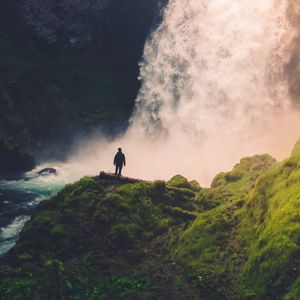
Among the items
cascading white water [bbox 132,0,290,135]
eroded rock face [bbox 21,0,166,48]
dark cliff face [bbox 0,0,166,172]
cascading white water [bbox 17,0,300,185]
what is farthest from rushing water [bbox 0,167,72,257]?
eroded rock face [bbox 21,0,166,48]

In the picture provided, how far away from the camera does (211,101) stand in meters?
43.8

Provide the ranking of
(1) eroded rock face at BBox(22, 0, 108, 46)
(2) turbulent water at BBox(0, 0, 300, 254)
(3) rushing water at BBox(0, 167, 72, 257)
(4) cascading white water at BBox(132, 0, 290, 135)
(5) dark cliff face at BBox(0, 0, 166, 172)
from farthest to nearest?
1. (1) eroded rock face at BBox(22, 0, 108, 46)
2. (5) dark cliff face at BBox(0, 0, 166, 172)
3. (4) cascading white water at BBox(132, 0, 290, 135)
4. (2) turbulent water at BBox(0, 0, 300, 254)
5. (3) rushing water at BBox(0, 167, 72, 257)

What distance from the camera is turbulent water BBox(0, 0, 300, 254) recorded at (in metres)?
40.8

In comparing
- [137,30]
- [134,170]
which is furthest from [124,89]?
[134,170]

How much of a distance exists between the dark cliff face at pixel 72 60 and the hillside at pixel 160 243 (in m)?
35.2

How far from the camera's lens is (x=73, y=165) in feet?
171

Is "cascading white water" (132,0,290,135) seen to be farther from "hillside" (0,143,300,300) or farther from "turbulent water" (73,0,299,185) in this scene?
"hillside" (0,143,300,300)

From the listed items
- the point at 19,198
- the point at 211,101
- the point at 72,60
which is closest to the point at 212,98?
the point at 211,101

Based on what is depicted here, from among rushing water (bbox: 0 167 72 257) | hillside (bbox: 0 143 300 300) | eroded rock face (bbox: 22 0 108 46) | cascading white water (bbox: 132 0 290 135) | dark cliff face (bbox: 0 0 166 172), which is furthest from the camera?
eroded rock face (bbox: 22 0 108 46)

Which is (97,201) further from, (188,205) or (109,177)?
(188,205)

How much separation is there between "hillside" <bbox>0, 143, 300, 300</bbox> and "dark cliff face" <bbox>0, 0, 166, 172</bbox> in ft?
115

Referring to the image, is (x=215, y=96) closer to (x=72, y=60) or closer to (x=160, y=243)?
(x=72, y=60)

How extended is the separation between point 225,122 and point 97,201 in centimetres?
2477

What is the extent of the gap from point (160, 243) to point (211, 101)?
27.7 m
